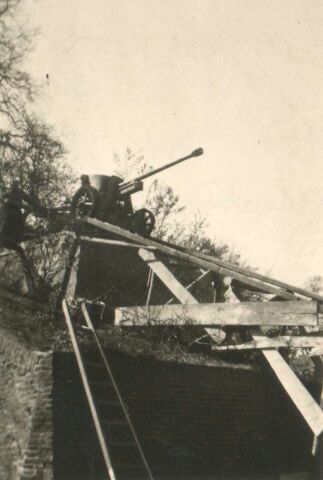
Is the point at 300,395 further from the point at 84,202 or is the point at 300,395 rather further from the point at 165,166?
the point at 165,166

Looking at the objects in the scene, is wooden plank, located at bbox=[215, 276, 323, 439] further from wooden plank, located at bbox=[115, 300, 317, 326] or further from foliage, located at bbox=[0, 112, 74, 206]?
foliage, located at bbox=[0, 112, 74, 206]

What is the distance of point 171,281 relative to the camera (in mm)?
8539

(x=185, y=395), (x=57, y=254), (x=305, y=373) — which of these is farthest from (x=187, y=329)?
(x=305, y=373)

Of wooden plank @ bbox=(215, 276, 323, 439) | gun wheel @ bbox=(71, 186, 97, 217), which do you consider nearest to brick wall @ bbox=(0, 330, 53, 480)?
wooden plank @ bbox=(215, 276, 323, 439)

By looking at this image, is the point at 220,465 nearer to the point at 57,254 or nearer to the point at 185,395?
the point at 185,395

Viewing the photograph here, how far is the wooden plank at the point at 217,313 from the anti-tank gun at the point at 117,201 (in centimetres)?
266

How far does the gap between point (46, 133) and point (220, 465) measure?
13102 millimetres

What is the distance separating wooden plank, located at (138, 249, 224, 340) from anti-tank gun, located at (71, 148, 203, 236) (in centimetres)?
222

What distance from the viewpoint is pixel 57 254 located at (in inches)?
398

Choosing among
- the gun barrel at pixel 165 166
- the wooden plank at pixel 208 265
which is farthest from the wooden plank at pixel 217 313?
the gun barrel at pixel 165 166

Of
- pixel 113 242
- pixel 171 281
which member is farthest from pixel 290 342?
pixel 113 242

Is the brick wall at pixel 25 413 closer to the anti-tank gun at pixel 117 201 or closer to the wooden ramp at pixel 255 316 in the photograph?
the wooden ramp at pixel 255 316

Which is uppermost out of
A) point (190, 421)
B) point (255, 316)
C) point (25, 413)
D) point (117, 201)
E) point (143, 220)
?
point (117, 201)

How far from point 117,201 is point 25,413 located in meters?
5.76
